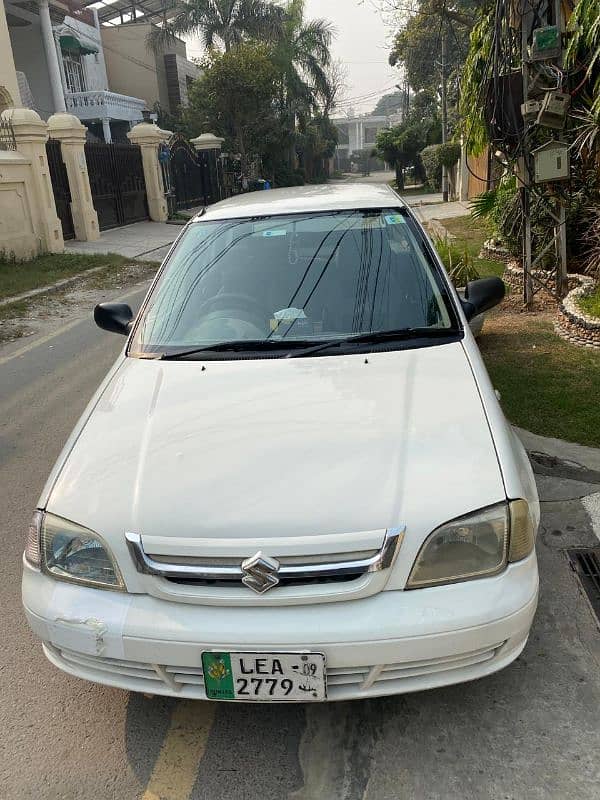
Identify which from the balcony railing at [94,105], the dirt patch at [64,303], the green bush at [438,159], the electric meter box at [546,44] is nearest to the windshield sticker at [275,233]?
the electric meter box at [546,44]

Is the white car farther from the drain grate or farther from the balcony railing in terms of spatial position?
the balcony railing

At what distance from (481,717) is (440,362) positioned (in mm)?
1326

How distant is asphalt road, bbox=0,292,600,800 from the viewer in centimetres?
209

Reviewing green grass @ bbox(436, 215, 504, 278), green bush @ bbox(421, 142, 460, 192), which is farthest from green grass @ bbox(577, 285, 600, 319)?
green bush @ bbox(421, 142, 460, 192)

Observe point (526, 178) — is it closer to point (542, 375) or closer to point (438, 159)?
point (542, 375)

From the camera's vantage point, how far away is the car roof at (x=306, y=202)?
12.2ft

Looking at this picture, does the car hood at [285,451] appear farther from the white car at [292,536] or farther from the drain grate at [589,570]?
the drain grate at [589,570]

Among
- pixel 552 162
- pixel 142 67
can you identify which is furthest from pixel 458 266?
pixel 142 67

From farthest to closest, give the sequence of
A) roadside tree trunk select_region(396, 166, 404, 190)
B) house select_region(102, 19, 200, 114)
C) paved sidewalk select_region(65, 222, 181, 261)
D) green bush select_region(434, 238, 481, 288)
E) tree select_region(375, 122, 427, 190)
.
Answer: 1. roadside tree trunk select_region(396, 166, 404, 190)
2. tree select_region(375, 122, 427, 190)
3. house select_region(102, 19, 200, 114)
4. paved sidewalk select_region(65, 222, 181, 261)
5. green bush select_region(434, 238, 481, 288)

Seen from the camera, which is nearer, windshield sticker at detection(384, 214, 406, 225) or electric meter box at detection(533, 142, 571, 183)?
windshield sticker at detection(384, 214, 406, 225)

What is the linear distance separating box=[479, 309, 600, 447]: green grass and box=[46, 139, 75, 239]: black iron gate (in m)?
12.1

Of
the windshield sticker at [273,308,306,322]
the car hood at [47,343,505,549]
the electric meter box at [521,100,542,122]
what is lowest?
the car hood at [47,343,505,549]

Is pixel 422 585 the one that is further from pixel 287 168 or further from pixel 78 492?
pixel 287 168

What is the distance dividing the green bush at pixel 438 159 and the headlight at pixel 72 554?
25.9 metres
